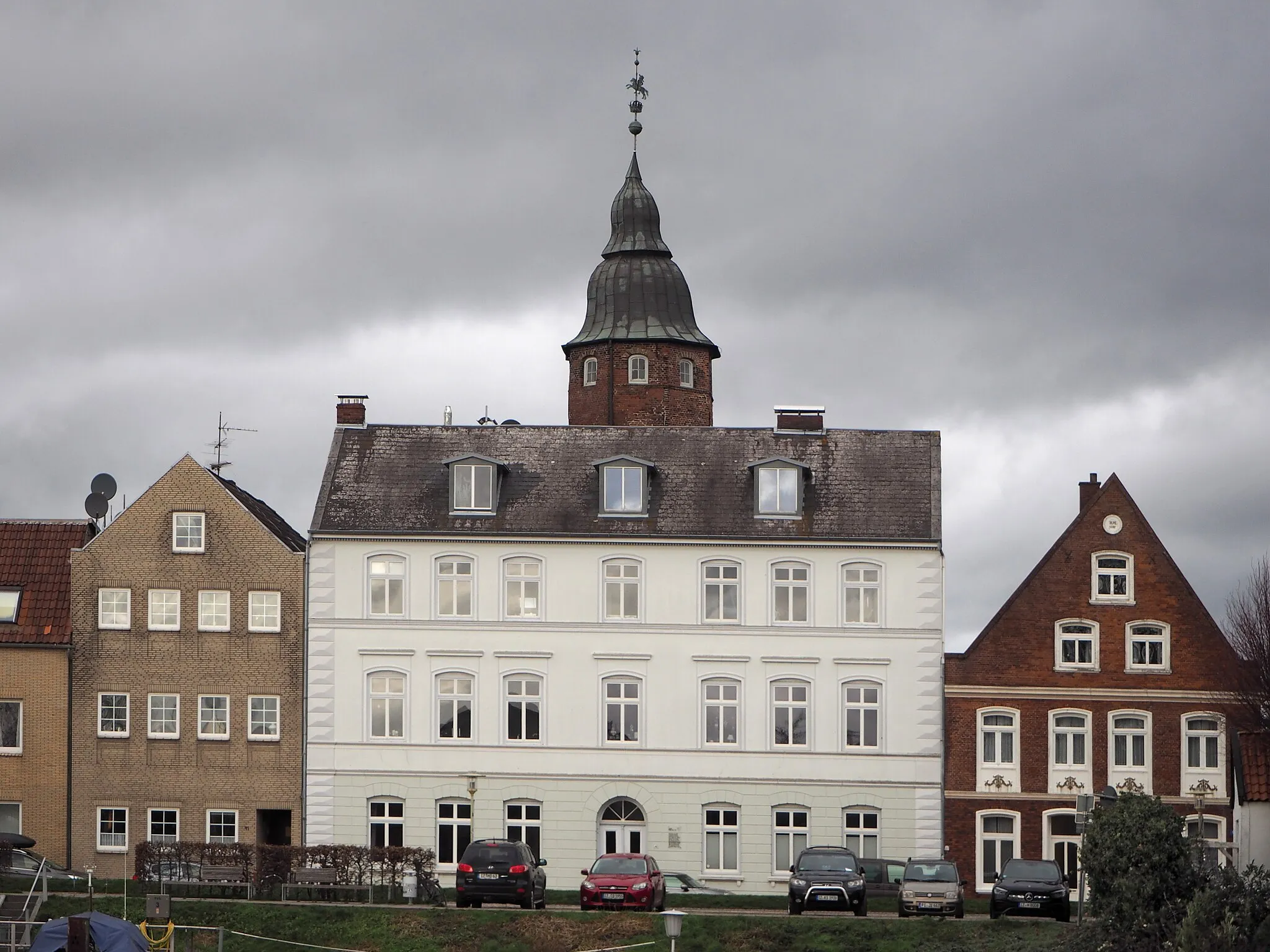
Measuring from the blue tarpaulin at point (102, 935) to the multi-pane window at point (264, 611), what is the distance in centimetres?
1567

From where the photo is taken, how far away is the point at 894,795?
2196 inches

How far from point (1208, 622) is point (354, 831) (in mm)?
24436

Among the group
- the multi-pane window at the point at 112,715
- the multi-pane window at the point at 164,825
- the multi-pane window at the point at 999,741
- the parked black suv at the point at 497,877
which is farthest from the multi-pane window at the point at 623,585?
the multi-pane window at the point at 112,715

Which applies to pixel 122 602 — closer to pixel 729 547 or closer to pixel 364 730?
pixel 364 730

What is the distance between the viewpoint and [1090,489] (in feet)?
195

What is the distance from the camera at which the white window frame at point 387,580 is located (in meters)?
57.1

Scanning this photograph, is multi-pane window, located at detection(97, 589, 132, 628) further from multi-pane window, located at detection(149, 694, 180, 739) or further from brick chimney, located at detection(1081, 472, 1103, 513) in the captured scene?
brick chimney, located at detection(1081, 472, 1103, 513)

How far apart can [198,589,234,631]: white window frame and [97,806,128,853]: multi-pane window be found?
5536mm

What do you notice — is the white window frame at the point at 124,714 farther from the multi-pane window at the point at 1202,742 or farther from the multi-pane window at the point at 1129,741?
the multi-pane window at the point at 1202,742

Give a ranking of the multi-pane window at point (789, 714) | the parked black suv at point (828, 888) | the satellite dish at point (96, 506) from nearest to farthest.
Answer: the parked black suv at point (828, 888)
the multi-pane window at point (789, 714)
the satellite dish at point (96, 506)

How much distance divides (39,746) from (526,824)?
13955mm

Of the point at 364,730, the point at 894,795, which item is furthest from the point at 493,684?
the point at 894,795

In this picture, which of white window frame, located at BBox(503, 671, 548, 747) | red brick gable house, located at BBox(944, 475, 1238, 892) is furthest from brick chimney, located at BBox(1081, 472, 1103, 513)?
white window frame, located at BBox(503, 671, 548, 747)

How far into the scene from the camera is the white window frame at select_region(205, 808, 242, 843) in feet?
185
